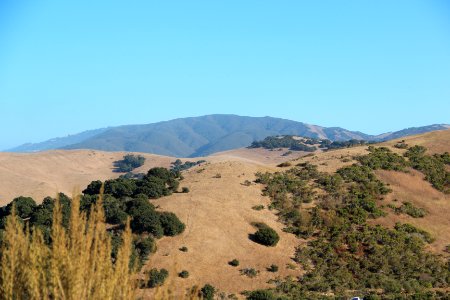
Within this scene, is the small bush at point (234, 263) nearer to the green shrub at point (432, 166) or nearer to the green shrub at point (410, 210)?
the green shrub at point (410, 210)

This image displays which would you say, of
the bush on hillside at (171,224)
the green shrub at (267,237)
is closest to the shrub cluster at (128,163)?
the bush on hillside at (171,224)

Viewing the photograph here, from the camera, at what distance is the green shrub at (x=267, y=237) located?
3891 centimetres

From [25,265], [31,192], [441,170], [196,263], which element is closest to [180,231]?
[196,263]

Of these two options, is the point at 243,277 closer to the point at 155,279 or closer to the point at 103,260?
the point at 155,279

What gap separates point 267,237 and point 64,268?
31760mm

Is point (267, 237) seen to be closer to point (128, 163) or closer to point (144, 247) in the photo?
point (144, 247)

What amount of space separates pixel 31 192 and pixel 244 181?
53306 millimetres

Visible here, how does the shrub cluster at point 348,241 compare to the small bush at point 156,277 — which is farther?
the shrub cluster at point 348,241

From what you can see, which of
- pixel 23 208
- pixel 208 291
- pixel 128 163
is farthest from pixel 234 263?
pixel 128 163

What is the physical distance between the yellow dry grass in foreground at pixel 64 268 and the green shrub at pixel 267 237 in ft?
99.1

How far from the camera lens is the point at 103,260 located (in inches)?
357

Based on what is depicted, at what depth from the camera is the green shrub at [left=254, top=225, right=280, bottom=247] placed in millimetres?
38906

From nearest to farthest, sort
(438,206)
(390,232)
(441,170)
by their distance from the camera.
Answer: (390,232), (438,206), (441,170)

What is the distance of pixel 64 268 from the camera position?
27.6ft
